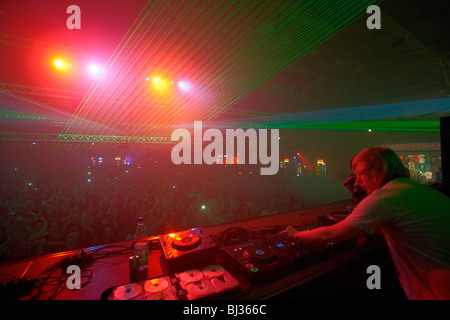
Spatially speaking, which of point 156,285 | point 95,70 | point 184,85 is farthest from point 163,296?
point 184,85

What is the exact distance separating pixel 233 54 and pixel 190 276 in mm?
3169

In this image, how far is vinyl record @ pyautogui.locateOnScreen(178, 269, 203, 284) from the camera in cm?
110

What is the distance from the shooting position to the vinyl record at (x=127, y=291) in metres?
0.96

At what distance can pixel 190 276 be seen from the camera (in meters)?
1.14

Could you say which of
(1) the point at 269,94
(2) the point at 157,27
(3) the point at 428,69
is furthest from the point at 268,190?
(2) the point at 157,27

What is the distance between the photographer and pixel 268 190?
37.7 feet

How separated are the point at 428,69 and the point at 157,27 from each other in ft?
16.4

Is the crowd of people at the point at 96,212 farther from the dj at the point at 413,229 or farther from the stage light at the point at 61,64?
the stage light at the point at 61,64

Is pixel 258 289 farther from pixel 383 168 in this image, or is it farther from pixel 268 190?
pixel 268 190

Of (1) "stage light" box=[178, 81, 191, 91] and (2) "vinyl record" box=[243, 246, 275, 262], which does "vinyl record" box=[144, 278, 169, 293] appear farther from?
(1) "stage light" box=[178, 81, 191, 91]

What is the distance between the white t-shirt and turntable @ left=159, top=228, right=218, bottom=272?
2.95 ft

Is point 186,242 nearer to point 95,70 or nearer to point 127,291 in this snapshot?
point 127,291

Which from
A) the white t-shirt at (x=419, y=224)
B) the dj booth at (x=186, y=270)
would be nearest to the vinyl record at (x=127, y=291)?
the dj booth at (x=186, y=270)

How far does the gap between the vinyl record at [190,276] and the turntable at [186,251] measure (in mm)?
79
